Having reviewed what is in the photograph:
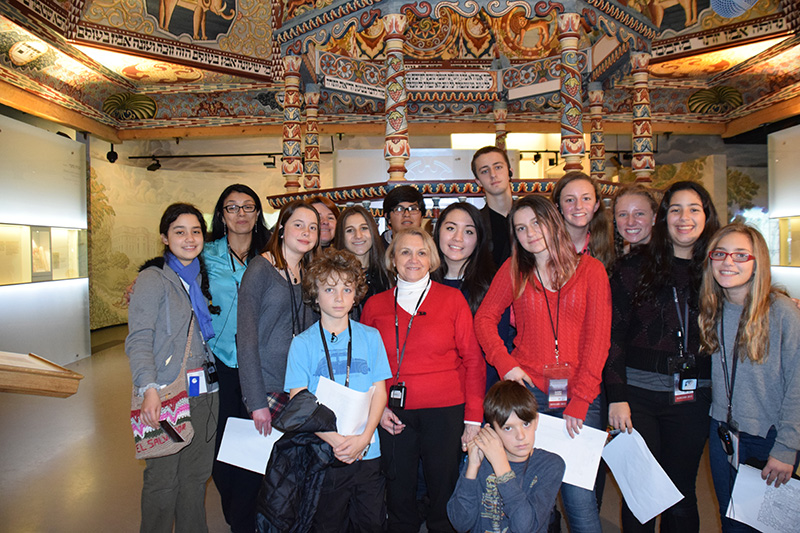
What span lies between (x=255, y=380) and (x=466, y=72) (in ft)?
26.1

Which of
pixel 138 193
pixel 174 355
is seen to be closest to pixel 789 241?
pixel 174 355

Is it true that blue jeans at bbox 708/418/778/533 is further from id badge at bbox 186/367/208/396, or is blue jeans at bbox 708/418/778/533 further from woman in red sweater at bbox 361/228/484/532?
id badge at bbox 186/367/208/396

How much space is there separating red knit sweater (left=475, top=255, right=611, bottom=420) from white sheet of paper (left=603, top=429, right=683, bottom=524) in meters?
0.30

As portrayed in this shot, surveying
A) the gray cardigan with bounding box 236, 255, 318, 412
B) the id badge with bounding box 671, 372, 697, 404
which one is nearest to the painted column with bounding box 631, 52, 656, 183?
the id badge with bounding box 671, 372, 697, 404

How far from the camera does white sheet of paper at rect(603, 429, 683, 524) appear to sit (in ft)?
6.40

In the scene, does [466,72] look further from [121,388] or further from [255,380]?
[255,380]

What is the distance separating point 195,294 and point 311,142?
6.68m

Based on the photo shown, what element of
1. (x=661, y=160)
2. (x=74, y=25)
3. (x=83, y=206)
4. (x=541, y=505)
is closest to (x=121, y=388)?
(x=83, y=206)

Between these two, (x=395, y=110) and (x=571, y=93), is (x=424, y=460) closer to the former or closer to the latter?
(x=395, y=110)

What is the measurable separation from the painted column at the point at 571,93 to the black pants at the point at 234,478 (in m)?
4.13

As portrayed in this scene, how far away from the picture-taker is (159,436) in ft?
6.85

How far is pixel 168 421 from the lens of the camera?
2.12 meters

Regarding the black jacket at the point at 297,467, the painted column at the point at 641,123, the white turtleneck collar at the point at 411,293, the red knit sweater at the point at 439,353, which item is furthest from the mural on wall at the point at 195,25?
the black jacket at the point at 297,467

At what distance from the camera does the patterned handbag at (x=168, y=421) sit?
2064 millimetres
